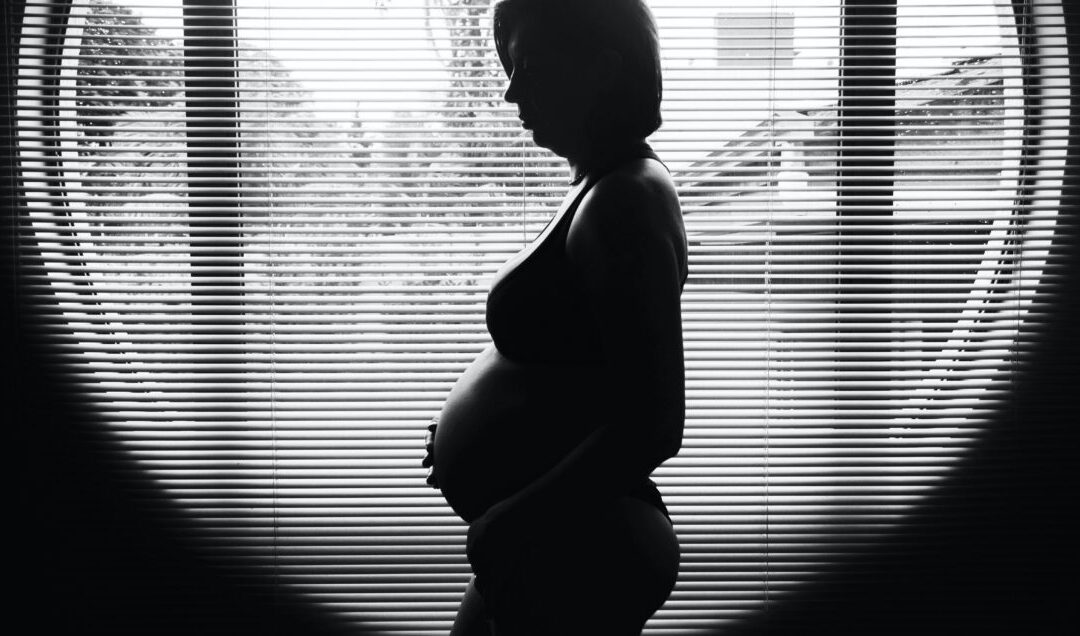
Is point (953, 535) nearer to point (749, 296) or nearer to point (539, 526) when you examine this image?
point (749, 296)

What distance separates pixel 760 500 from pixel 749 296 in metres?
0.42

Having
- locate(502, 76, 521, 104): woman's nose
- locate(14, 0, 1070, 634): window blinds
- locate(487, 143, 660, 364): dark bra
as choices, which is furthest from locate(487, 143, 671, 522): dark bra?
locate(14, 0, 1070, 634): window blinds

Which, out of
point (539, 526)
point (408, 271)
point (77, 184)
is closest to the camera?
point (539, 526)

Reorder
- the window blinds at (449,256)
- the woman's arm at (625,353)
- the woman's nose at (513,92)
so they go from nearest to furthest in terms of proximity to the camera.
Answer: the woman's arm at (625,353)
the woman's nose at (513,92)
the window blinds at (449,256)

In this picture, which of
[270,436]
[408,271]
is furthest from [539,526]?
[270,436]

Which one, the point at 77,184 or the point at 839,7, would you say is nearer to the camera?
the point at 839,7

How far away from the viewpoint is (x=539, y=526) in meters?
0.82

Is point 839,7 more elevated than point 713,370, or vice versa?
point 839,7

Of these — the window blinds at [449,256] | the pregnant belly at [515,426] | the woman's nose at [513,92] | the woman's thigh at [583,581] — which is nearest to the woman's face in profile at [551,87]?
the woman's nose at [513,92]

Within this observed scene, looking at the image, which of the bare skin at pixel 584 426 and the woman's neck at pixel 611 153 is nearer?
the bare skin at pixel 584 426

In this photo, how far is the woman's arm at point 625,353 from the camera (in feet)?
2.58

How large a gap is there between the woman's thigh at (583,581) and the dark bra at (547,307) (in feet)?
0.59

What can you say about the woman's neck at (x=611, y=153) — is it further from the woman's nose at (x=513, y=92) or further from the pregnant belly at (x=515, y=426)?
the pregnant belly at (x=515, y=426)

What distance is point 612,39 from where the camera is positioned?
86 cm
